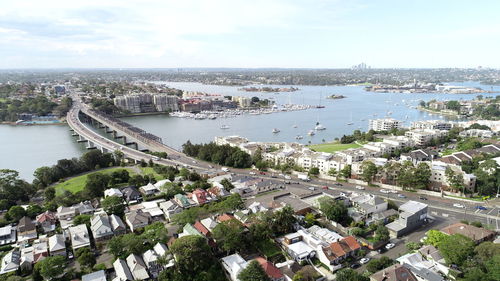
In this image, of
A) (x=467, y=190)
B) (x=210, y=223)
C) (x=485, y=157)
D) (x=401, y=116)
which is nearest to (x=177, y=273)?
(x=210, y=223)

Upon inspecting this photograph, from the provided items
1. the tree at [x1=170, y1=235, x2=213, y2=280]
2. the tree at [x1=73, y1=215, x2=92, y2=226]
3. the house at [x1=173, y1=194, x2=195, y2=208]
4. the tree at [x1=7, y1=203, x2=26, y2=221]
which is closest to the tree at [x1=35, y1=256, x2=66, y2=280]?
the tree at [x1=73, y1=215, x2=92, y2=226]

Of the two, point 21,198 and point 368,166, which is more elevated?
point 368,166

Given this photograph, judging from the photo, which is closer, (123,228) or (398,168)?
(123,228)

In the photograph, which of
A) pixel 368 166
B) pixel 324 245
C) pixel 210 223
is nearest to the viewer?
pixel 324 245

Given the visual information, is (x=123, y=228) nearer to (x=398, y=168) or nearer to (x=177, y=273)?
(x=177, y=273)

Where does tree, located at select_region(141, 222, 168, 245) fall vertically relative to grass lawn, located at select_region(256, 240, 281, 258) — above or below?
above

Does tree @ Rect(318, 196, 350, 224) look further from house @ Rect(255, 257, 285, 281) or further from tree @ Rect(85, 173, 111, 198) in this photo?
tree @ Rect(85, 173, 111, 198)

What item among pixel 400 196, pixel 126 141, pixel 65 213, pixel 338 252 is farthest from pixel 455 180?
pixel 126 141

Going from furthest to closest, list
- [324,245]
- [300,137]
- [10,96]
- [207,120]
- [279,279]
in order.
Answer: [10,96] < [207,120] < [300,137] < [324,245] < [279,279]
